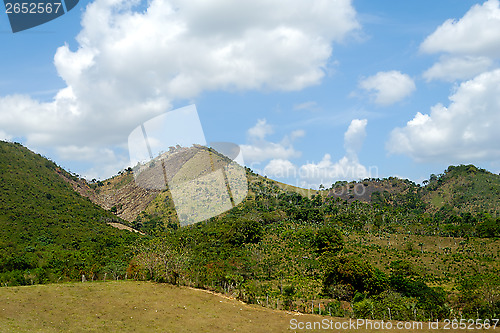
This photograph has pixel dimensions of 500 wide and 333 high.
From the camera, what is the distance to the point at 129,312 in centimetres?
2922

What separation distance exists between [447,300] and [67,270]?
4704 cm

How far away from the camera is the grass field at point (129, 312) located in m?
26.0

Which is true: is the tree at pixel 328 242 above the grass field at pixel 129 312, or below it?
above

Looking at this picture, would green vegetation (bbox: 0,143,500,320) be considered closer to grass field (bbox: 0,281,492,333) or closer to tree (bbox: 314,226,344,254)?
tree (bbox: 314,226,344,254)

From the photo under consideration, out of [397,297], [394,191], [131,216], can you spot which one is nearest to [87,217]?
[131,216]

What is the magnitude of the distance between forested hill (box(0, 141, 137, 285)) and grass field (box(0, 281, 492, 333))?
17545mm

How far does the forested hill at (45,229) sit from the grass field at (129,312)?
17545mm

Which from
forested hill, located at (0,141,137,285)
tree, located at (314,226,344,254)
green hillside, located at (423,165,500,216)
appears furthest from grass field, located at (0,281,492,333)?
green hillside, located at (423,165,500,216)

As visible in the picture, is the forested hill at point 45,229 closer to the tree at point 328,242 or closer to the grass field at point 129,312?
the grass field at point 129,312

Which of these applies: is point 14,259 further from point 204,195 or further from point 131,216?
point 131,216

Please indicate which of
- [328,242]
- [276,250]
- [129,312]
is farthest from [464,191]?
[129,312]

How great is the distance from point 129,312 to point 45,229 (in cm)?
5971

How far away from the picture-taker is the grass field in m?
26.0

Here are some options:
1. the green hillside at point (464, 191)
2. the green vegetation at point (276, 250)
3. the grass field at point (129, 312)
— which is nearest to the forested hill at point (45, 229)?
the green vegetation at point (276, 250)
